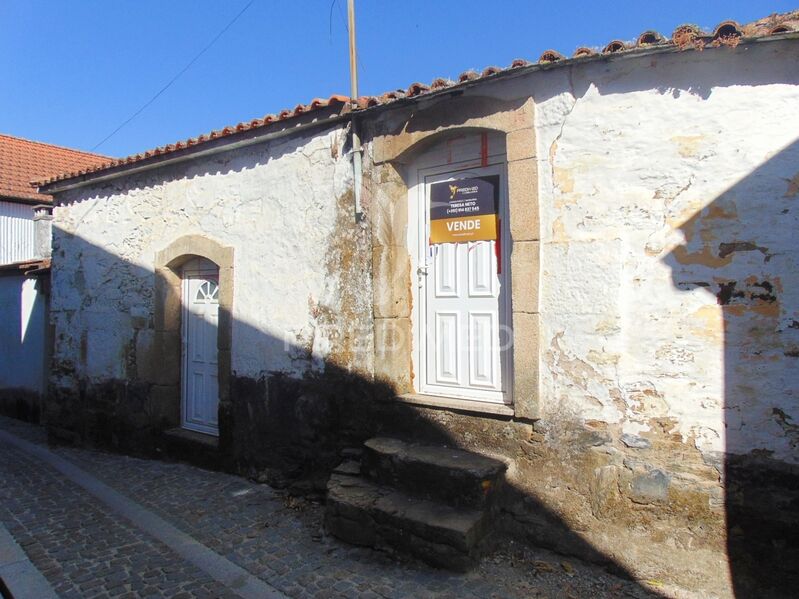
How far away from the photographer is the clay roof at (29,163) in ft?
47.3

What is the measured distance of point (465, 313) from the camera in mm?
4652

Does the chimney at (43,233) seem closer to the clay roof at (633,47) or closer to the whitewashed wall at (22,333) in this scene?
the whitewashed wall at (22,333)

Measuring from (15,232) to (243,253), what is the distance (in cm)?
1183

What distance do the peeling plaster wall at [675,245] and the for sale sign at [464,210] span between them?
0.57m

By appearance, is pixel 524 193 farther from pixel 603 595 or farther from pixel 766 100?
pixel 603 595

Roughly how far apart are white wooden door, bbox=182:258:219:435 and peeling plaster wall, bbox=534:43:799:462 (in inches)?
170

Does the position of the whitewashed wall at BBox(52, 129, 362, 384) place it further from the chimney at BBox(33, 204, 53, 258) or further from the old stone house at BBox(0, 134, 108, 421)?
the chimney at BBox(33, 204, 53, 258)

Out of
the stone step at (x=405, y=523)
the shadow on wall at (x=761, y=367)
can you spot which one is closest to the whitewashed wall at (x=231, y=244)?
the stone step at (x=405, y=523)

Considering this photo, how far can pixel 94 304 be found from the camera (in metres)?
7.70

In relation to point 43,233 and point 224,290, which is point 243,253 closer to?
point 224,290

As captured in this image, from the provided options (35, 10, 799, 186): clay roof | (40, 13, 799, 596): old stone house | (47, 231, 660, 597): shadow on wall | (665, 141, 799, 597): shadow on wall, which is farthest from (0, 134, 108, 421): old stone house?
(665, 141, 799, 597): shadow on wall

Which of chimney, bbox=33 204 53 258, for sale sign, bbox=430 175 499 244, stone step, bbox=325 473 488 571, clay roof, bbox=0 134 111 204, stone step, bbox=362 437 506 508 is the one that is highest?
clay roof, bbox=0 134 111 204

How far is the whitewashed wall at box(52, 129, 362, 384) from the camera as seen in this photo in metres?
5.35

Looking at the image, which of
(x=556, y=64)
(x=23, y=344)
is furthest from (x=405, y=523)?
(x=23, y=344)
